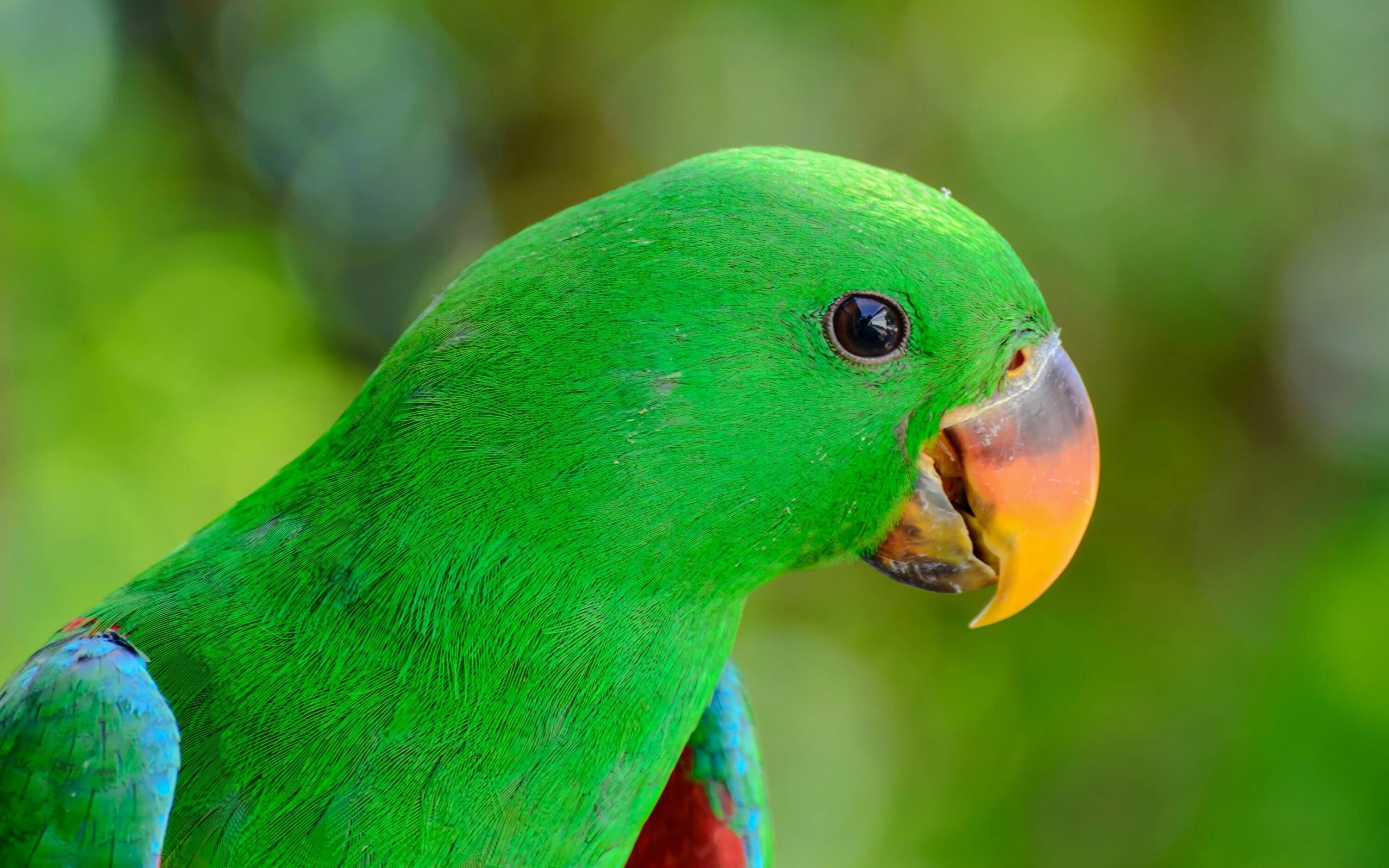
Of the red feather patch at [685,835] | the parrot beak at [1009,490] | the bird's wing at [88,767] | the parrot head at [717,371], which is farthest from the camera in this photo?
the red feather patch at [685,835]

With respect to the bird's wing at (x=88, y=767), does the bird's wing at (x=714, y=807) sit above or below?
below

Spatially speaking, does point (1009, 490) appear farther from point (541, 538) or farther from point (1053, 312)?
point (1053, 312)

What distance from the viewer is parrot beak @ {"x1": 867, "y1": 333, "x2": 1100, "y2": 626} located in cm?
155

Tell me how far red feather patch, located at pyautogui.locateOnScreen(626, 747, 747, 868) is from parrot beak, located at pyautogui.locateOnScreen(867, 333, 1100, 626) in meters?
0.60

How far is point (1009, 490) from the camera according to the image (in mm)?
1568

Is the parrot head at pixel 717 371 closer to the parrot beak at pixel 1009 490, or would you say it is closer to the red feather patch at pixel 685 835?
the parrot beak at pixel 1009 490

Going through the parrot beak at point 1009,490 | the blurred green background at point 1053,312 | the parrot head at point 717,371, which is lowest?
the blurred green background at point 1053,312

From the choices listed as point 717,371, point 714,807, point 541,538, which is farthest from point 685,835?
point 717,371

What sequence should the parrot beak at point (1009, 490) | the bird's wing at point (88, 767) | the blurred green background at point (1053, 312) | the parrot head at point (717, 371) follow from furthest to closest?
the blurred green background at point (1053, 312), the parrot beak at point (1009, 490), the parrot head at point (717, 371), the bird's wing at point (88, 767)

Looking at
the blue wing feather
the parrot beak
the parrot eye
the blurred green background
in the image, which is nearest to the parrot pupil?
the parrot eye

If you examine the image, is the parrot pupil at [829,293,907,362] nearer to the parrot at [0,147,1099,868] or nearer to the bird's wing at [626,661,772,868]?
the parrot at [0,147,1099,868]

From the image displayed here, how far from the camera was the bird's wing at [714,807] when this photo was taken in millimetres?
1926

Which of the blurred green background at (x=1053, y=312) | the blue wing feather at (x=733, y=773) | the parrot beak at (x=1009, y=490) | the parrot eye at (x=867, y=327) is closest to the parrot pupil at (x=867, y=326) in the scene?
the parrot eye at (x=867, y=327)

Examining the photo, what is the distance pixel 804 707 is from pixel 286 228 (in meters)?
3.56
